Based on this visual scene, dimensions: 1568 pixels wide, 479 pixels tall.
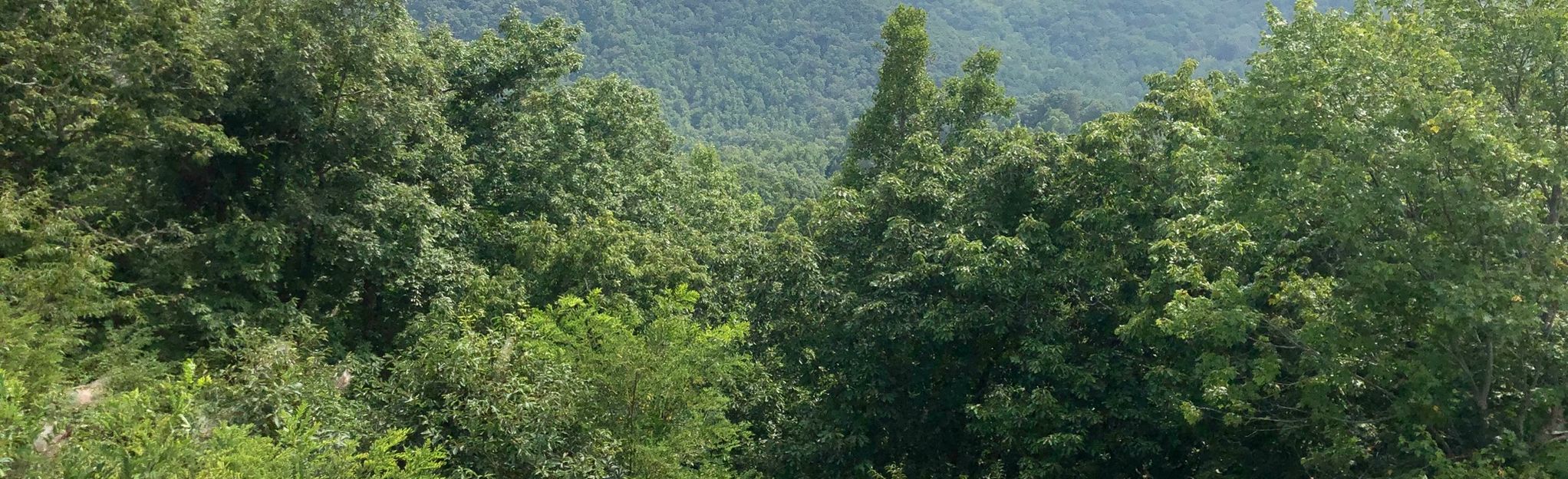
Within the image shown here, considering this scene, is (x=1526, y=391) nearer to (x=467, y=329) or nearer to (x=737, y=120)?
(x=467, y=329)

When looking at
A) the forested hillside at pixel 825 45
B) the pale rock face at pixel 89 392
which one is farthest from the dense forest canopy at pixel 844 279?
the forested hillside at pixel 825 45

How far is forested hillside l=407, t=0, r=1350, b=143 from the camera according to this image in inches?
6004

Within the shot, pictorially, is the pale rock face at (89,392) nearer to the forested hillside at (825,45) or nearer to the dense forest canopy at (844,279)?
the dense forest canopy at (844,279)

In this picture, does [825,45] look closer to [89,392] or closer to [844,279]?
[844,279]

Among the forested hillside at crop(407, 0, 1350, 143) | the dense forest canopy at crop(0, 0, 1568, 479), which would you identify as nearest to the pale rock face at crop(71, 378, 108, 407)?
the dense forest canopy at crop(0, 0, 1568, 479)

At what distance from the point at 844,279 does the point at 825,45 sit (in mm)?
163780

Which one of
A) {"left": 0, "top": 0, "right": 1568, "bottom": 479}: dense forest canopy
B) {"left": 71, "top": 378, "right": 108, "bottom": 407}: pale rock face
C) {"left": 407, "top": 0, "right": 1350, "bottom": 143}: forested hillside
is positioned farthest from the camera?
{"left": 407, "top": 0, "right": 1350, "bottom": 143}: forested hillside

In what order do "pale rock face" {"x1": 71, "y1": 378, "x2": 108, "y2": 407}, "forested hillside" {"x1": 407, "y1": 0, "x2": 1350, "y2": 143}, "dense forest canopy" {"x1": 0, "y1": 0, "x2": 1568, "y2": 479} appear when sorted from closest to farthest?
"dense forest canopy" {"x1": 0, "y1": 0, "x2": 1568, "y2": 479} → "pale rock face" {"x1": 71, "y1": 378, "x2": 108, "y2": 407} → "forested hillside" {"x1": 407, "y1": 0, "x2": 1350, "y2": 143}

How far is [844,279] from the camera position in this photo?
14.9 m

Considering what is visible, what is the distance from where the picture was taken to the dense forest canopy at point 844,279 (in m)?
8.85

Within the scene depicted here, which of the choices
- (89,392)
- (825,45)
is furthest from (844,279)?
(825,45)

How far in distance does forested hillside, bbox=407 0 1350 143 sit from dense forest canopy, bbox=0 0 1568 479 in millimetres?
123551

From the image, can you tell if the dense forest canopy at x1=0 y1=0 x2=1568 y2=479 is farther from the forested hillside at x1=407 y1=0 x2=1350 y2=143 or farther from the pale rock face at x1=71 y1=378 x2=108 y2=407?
the forested hillside at x1=407 y1=0 x2=1350 y2=143

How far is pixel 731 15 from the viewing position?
184875mm
